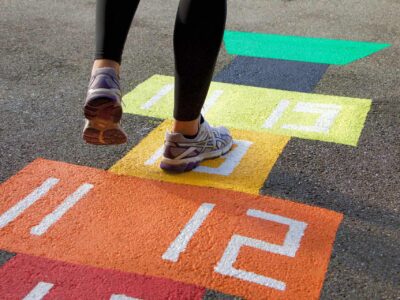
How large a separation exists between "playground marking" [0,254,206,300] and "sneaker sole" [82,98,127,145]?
504 mm

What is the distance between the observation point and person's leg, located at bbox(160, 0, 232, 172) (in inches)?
79.5

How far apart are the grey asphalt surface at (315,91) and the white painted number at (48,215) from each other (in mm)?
205

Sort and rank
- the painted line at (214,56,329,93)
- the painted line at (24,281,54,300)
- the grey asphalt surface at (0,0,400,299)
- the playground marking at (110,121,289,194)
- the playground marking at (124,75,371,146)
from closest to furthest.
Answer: the painted line at (24,281,54,300)
the grey asphalt surface at (0,0,400,299)
the playground marking at (110,121,289,194)
the playground marking at (124,75,371,146)
the painted line at (214,56,329,93)

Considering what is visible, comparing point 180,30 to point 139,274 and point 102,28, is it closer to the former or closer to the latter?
point 102,28

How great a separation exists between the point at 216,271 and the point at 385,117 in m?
1.50

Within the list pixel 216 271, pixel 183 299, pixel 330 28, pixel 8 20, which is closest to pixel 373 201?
pixel 216 271

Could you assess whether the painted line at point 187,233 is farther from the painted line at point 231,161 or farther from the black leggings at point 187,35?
A: the black leggings at point 187,35

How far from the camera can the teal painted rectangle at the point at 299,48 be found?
3705 millimetres

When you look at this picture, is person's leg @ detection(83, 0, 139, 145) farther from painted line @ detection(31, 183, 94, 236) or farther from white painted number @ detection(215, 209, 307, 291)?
white painted number @ detection(215, 209, 307, 291)

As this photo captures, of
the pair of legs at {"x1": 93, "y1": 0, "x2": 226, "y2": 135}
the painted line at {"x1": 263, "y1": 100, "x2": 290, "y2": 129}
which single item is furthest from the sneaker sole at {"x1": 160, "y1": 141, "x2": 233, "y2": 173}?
the painted line at {"x1": 263, "y1": 100, "x2": 290, "y2": 129}

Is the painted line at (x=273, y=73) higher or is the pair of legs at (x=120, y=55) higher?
the pair of legs at (x=120, y=55)

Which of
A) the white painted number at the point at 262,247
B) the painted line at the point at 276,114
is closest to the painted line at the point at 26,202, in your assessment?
the white painted number at the point at 262,247

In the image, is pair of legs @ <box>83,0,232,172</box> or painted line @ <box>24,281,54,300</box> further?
pair of legs @ <box>83,0,232,172</box>

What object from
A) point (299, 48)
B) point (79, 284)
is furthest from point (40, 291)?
point (299, 48)
